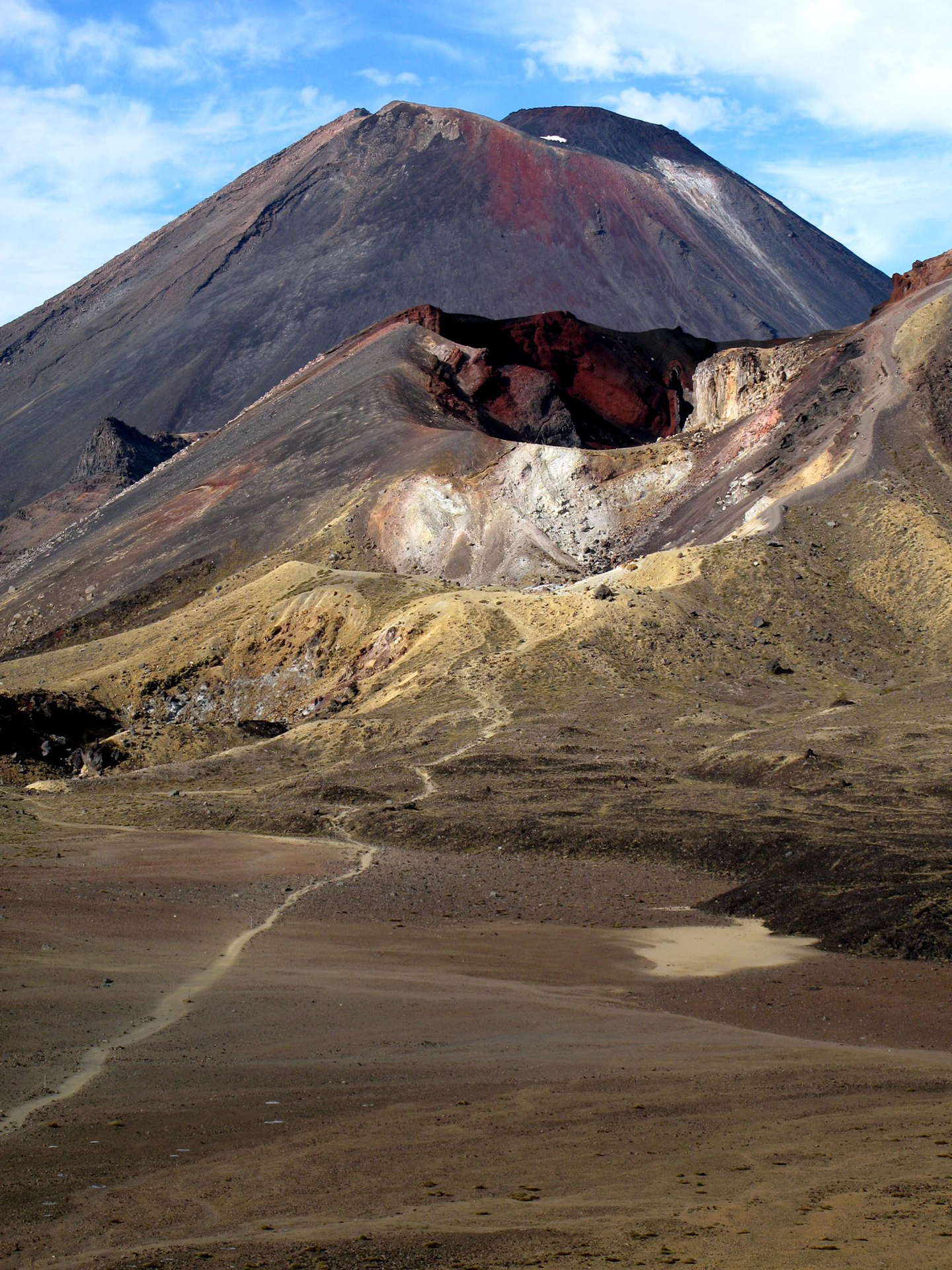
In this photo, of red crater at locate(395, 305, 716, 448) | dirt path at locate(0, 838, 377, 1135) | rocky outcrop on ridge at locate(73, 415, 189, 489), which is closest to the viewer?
dirt path at locate(0, 838, 377, 1135)

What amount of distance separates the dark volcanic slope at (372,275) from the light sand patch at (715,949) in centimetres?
12600

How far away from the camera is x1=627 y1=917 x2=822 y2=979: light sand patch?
21.7 m

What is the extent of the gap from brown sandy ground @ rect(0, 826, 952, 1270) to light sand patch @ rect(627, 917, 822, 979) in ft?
1.55

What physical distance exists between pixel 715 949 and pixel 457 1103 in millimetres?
10370

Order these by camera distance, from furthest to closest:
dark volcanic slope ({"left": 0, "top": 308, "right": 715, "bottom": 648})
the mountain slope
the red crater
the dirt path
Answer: the red crater < dark volcanic slope ({"left": 0, "top": 308, "right": 715, "bottom": 648}) < the mountain slope < the dirt path

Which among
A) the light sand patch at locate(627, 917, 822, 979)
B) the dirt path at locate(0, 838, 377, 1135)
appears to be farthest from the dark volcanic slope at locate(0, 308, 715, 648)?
the dirt path at locate(0, 838, 377, 1135)

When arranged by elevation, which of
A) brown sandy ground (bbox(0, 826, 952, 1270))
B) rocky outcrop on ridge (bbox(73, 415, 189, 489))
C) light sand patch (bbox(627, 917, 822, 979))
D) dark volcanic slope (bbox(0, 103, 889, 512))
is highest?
dark volcanic slope (bbox(0, 103, 889, 512))

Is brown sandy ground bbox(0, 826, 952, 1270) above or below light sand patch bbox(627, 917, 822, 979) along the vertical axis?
above

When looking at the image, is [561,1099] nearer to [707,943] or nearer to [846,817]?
[707,943]

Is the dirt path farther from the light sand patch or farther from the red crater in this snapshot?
the red crater

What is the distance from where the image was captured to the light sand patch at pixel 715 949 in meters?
21.7

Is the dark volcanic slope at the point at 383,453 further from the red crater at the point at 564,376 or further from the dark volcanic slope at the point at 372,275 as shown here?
the dark volcanic slope at the point at 372,275

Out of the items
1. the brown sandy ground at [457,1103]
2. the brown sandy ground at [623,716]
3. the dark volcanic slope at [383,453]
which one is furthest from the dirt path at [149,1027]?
the dark volcanic slope at [383,453]

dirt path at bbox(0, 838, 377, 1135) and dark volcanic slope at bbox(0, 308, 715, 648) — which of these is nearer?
dirt path at bbox(0, 838, 377, 1135)
